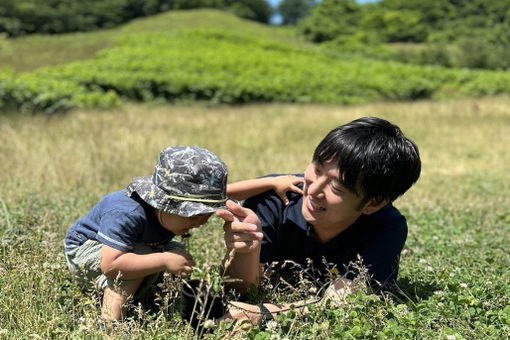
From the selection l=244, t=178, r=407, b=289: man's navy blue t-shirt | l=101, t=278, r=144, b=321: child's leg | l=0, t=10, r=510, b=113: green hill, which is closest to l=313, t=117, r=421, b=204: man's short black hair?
l=244, t=178, r=407, b=289: man's navy blue t-shirt

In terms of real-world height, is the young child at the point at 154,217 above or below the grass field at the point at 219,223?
above

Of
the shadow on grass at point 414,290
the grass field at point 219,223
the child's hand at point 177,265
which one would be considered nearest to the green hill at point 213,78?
the grass field at point 219,223

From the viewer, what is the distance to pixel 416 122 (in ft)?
46.5

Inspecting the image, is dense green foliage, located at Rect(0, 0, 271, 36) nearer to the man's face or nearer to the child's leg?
the child's leg

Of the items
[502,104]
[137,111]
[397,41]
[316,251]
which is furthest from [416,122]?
[397,41]

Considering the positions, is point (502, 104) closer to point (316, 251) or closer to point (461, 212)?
point (461, 212)

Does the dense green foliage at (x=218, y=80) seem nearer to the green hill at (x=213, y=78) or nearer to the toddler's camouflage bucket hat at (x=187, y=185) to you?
the green hill at (x=213, y=78)

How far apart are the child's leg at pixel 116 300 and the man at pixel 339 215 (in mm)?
511

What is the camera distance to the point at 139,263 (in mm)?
2537

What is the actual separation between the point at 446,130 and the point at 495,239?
933cm

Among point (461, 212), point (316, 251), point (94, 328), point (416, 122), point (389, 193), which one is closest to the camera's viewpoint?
point (94, 328)

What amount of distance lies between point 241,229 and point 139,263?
50cm

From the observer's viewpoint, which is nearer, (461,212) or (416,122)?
(461,212)

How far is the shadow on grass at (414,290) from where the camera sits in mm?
2959
